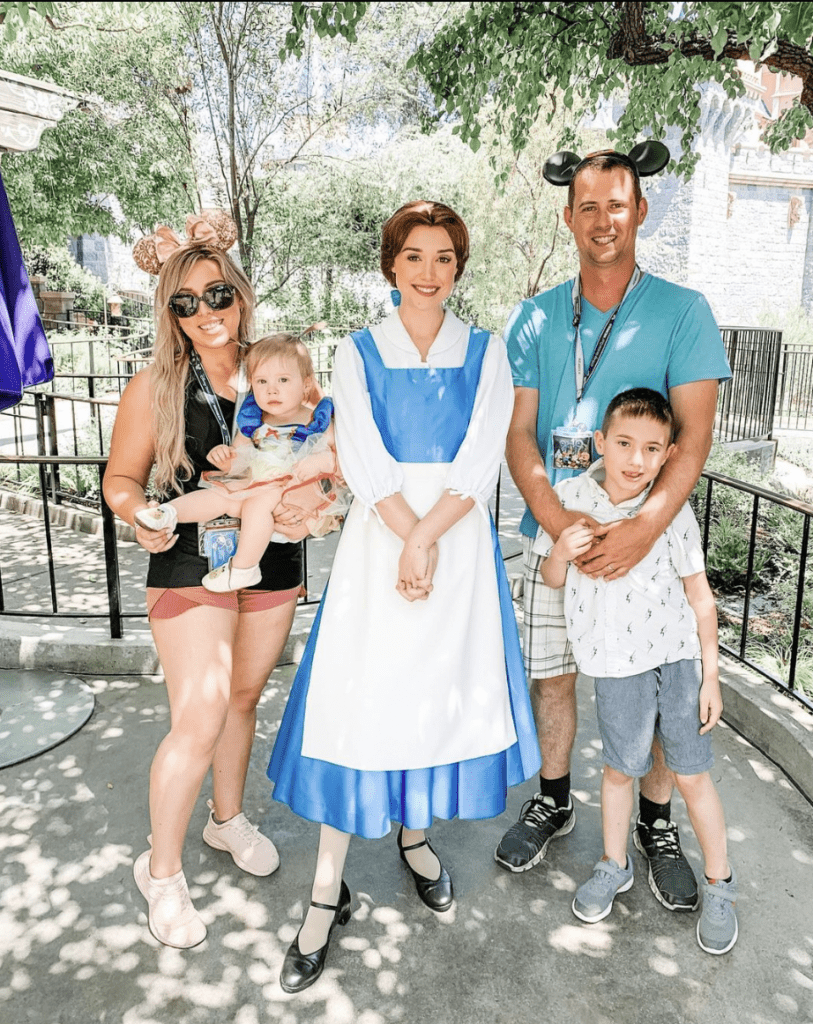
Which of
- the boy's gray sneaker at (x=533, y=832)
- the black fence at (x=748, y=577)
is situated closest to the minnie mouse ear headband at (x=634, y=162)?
the black fence at (x=748, y=577)

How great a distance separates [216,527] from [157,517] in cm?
20

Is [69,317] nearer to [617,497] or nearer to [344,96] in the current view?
[344,96]

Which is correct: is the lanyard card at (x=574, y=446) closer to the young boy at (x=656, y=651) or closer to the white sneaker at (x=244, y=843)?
the young boy at (x=656, y=651)

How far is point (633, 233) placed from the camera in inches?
101

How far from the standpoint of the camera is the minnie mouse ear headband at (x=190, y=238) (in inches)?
95.0

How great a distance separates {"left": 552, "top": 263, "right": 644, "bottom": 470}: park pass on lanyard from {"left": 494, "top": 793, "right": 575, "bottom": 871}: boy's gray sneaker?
126 cm

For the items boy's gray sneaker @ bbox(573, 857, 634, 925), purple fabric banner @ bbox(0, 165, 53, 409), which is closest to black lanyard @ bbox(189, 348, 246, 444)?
purple fabric banner @ bbox(0, 165, 53, 409)

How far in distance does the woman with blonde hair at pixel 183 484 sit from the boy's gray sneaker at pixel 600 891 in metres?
1.17

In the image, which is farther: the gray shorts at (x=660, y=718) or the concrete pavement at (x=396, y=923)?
the gray shorts at (x=660, y=718)

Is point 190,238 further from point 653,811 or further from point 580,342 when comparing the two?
point 653,811

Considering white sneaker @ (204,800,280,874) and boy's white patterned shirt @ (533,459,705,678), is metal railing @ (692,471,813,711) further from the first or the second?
white sneaker @ (204,800,280,874)

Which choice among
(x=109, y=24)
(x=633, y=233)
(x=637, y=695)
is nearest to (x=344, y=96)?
(x=109, y=24)

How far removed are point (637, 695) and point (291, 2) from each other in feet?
6.61

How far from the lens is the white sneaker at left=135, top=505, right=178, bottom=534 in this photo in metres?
2.28
